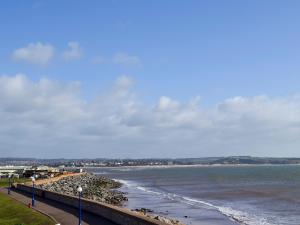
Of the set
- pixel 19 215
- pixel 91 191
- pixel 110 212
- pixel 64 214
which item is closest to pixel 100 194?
pixel 91 191

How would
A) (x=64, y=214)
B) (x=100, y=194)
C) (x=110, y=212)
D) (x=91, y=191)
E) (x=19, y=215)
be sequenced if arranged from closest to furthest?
(x=110, y=212) → (x=64, y=214) → (x=19, y=215) → (x=100, y=194) → (x=91, y=191)

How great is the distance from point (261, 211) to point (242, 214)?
3617 mm

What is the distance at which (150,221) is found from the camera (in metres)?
22.7

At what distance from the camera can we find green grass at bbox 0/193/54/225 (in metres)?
31.2

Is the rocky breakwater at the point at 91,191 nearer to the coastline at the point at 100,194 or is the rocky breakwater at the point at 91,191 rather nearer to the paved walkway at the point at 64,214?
the coastline at the point at 100,194

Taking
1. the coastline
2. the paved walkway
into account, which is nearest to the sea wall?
the paved walkway

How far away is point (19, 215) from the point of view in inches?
1369

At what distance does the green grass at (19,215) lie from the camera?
31222 mm

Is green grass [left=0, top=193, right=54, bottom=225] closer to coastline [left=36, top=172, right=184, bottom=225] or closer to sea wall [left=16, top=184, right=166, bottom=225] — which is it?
sea wall [left=16, top=184, right=166, bottom=225]

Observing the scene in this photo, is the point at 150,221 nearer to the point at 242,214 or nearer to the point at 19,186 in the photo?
the point at 242,214

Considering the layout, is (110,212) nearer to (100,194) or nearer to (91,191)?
(100,194)

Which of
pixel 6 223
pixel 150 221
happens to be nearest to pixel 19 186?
pixel 6 223

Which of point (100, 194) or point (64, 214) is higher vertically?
point (100, 194)

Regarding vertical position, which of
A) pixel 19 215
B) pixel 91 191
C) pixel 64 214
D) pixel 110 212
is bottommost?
pixel 19 215
